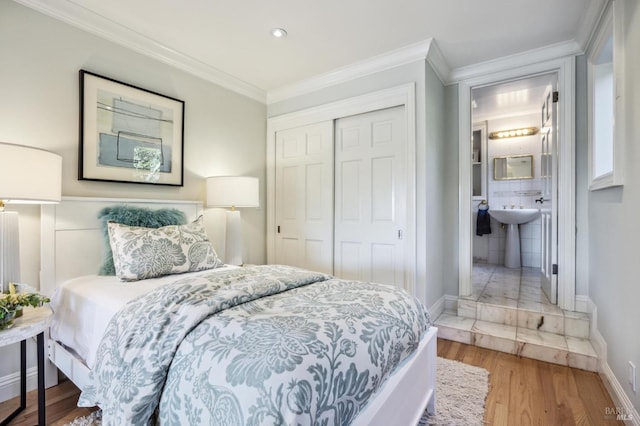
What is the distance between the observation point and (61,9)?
2.02m

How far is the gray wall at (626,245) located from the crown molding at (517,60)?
102cm

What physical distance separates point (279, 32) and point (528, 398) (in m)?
2.98

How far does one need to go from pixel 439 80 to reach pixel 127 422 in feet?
10.9

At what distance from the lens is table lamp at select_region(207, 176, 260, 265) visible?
2.75 m

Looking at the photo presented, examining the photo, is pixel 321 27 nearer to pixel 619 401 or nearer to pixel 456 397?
pixel 456 397

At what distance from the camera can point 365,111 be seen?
115 inches

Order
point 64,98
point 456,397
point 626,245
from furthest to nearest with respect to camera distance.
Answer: point 64,98, point 456,397, point 626,245

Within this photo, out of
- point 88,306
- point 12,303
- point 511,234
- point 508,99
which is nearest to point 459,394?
point 88,306

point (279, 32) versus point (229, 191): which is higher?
point (279, 32)

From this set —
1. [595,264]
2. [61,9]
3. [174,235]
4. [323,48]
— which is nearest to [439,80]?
[323,48]

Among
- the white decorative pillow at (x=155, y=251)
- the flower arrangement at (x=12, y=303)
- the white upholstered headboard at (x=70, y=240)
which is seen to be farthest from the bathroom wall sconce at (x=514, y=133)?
the flower arrangement at (x=12, y=303)

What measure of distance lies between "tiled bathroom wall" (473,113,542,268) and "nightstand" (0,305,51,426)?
522 cm

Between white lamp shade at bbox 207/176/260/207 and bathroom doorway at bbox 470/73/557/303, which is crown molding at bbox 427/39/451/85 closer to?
bathroom doorway at bbox 470/73/557/303

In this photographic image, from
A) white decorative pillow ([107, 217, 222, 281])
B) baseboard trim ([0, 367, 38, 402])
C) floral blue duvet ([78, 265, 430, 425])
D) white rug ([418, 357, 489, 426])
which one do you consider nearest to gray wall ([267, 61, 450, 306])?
white rug ([418, 357, 489, 426])
